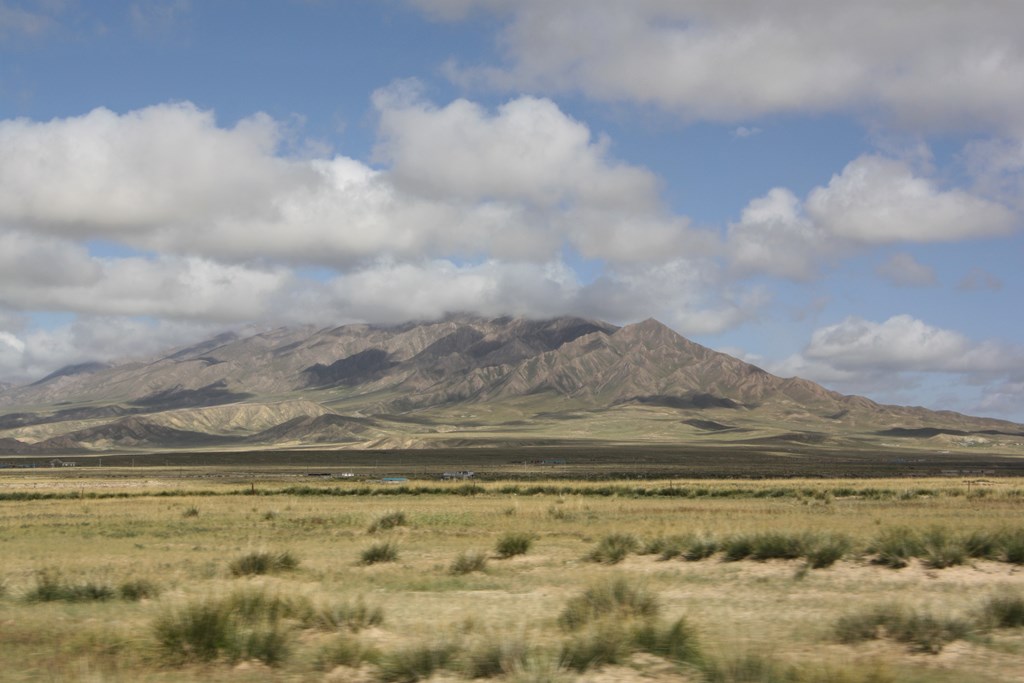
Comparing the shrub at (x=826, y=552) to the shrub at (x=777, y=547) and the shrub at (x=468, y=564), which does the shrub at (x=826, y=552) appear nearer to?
the shrub at (x=777, y=547)

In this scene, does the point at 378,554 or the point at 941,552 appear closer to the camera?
the point at 941,552

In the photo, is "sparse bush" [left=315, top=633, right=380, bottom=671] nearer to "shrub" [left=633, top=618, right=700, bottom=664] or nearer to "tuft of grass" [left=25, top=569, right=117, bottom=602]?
"shrub" [left=633, top=618, right=700, bottom=664]

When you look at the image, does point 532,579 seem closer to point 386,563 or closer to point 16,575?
point 386,563

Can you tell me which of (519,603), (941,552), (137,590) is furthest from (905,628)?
(137,590)

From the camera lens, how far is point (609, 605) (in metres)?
14.8

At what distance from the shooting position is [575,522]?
1475 inches

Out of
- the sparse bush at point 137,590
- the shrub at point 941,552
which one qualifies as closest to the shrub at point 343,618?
the sparse bush at point 137,590

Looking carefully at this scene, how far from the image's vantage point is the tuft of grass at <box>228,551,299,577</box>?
2138 cm

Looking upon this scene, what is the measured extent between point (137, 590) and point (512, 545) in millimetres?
9735

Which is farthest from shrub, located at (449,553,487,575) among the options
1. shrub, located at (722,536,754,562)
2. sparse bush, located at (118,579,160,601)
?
sparse bush, located at (118,579,160,601)

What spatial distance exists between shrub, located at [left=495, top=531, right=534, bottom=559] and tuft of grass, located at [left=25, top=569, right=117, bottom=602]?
386 inches

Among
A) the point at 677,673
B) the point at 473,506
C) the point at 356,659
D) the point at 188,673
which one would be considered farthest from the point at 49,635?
the point at 473,506

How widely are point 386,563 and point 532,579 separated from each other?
4.91m

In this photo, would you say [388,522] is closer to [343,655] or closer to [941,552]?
[941,552]
